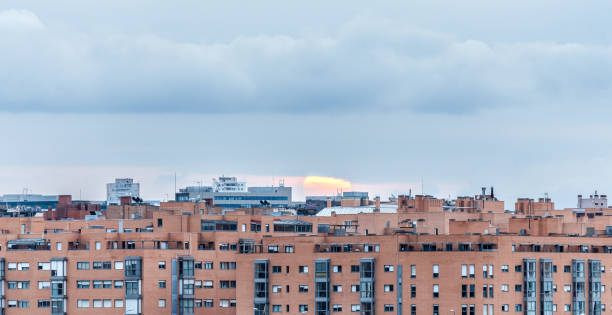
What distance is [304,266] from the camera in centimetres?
12494

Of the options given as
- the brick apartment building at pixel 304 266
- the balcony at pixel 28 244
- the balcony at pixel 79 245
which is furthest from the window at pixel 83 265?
the balcony at pixel 28 244

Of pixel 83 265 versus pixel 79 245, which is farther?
pixel 79 245

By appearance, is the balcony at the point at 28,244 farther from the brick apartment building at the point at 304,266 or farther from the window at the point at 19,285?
the window at the point at 19,285

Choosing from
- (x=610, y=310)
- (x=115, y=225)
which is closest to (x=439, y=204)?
(x=115, y=225)

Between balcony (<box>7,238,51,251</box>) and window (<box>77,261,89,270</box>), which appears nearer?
window (<box>77,261,89,270</box>)

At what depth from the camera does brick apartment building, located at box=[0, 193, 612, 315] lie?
405 ft

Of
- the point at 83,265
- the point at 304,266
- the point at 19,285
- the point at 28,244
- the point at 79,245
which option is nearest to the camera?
the point at 304,266

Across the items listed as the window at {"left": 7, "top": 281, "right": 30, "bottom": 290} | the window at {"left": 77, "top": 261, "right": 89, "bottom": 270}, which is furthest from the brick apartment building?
the window at {"left": 77, "top": 261, "right": 89, "bottom": 270}

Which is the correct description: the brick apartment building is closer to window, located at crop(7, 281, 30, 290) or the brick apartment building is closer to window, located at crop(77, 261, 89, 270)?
window, located at crop(7, 281, 30, 290)

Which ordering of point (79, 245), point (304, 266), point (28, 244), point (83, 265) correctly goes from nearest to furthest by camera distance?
point (304, 266) → point (83, 265) → point (79, 245) → point (28, 244)

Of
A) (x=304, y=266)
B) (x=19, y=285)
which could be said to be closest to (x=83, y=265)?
(x=19, y=285)

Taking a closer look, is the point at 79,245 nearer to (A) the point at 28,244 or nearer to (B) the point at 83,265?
(B) the point at 83,265

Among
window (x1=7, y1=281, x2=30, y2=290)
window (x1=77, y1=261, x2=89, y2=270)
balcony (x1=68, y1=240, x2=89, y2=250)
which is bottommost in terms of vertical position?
window (x1=7, y1=281, x2=30, y2=290)

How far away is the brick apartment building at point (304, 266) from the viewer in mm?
123500
